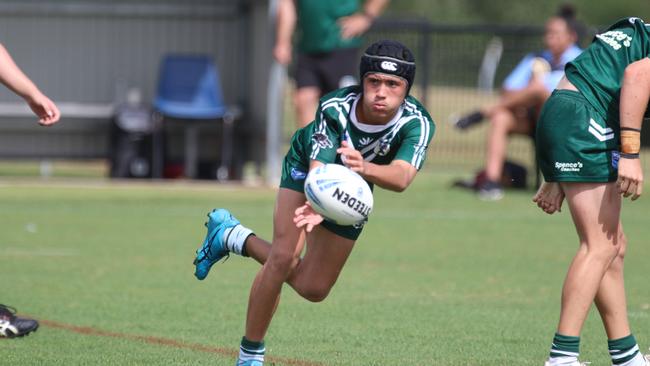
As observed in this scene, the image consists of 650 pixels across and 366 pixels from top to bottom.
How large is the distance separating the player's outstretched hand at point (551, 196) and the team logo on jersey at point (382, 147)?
0.76 metres

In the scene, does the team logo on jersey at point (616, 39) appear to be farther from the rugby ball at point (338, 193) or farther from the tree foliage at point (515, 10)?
the tree foliage at point (515, 10)

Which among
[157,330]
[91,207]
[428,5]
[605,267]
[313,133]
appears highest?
[313,133]

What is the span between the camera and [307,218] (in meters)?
5.30

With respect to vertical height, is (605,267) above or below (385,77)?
below

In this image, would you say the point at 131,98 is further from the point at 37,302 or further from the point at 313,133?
the point at 313,133

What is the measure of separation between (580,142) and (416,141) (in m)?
0.74

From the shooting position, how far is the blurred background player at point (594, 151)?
5586mm

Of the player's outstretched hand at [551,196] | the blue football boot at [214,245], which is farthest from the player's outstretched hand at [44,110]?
the player's outstretched hand at [551,196]

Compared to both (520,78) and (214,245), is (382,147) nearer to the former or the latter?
(214,245)

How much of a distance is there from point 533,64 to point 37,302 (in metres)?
8.58

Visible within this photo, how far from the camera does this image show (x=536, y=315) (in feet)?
25.7

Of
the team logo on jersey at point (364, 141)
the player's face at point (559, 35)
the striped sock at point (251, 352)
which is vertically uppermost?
the team logo on jersey at point (364, 141)

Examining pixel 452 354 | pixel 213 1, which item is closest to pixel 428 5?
pixel 213 1

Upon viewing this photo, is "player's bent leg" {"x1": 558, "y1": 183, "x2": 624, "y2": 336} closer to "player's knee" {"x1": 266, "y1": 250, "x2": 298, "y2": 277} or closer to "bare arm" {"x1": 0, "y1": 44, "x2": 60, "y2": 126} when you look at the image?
"player's knee" {"x1": 266, "y1": 250, "x2": 298, "y2": 277}
